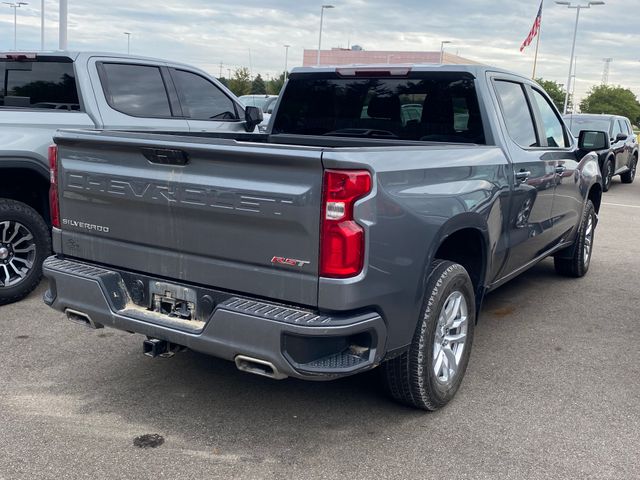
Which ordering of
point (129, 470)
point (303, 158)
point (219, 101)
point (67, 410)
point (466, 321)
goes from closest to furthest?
point (303, 158), point (129, 470), point (67, 410), point (466, 321), point (219, 101)

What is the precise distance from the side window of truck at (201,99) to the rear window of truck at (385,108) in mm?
1868

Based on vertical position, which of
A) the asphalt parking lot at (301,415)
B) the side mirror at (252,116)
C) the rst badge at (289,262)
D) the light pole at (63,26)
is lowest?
the asphalt parking lot at (301,415)

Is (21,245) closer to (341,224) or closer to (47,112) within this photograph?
(47,112)

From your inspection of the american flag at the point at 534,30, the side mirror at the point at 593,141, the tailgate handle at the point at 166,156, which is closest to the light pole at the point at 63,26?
the side mirror at the point at 593,141

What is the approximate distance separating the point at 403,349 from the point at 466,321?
2.58 ft

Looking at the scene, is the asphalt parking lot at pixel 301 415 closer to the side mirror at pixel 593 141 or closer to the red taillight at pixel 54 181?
the red taillight at pixel 54 181

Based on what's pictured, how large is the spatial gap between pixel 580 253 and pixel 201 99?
408 cm

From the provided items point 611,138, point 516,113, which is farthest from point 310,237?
point 611,138

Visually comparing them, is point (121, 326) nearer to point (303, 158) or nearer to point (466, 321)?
point (303, 158)

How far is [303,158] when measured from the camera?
9.38ft

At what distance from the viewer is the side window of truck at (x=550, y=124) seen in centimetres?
541

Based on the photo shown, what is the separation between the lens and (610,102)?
260 ft

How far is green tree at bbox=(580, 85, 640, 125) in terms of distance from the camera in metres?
77.8

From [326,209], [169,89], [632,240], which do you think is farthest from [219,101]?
[632,240]
